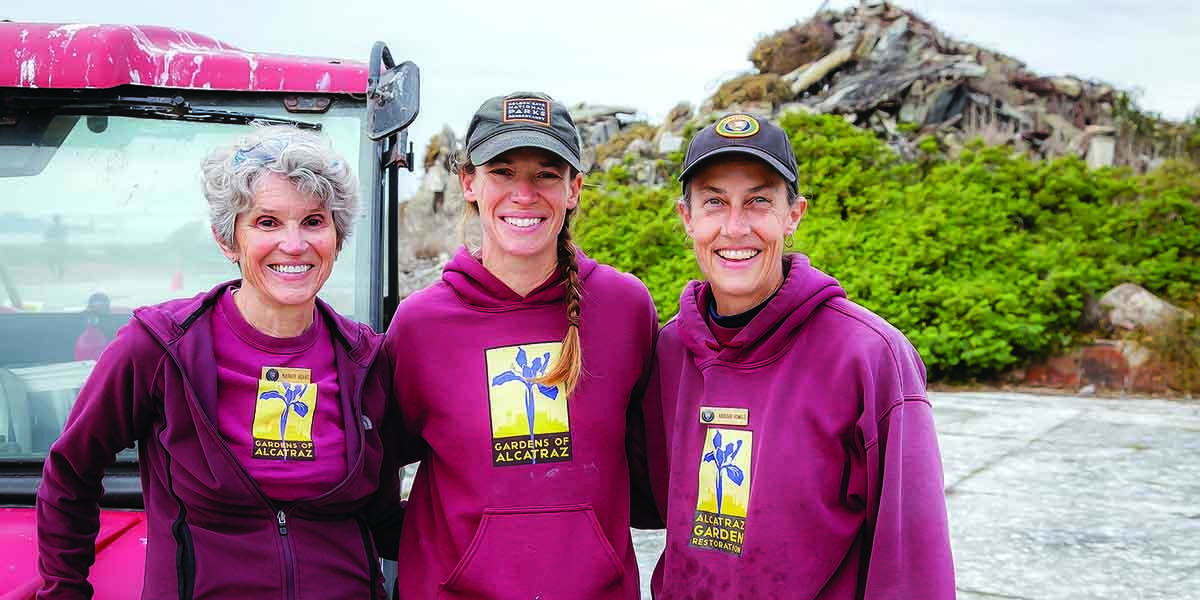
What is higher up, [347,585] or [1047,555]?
[347,585]

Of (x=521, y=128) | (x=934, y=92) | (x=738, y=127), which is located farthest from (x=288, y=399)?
(x=934, y=92)

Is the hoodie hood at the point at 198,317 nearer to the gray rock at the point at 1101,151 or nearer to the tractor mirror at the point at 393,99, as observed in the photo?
the tractor mirror at the point at 393,99

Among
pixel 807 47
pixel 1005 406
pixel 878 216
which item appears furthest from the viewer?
pixel 807 47

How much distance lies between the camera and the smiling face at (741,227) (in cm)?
227

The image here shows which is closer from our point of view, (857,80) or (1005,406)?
(1005,406)

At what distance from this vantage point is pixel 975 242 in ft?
36.3

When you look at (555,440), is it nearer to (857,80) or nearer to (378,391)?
(378,391)

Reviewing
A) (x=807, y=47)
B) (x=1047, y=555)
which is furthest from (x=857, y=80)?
(x=1047, y=555)

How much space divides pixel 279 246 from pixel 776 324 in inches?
44.6

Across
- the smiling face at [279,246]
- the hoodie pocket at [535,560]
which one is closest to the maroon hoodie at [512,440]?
the hoodie pocket at [535,560]

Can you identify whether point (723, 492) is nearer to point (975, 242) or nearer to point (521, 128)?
point (521, 128)

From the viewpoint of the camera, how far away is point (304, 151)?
7.13 ft

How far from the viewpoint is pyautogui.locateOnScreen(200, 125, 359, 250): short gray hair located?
2.13 metres

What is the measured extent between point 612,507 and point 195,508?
961mm
